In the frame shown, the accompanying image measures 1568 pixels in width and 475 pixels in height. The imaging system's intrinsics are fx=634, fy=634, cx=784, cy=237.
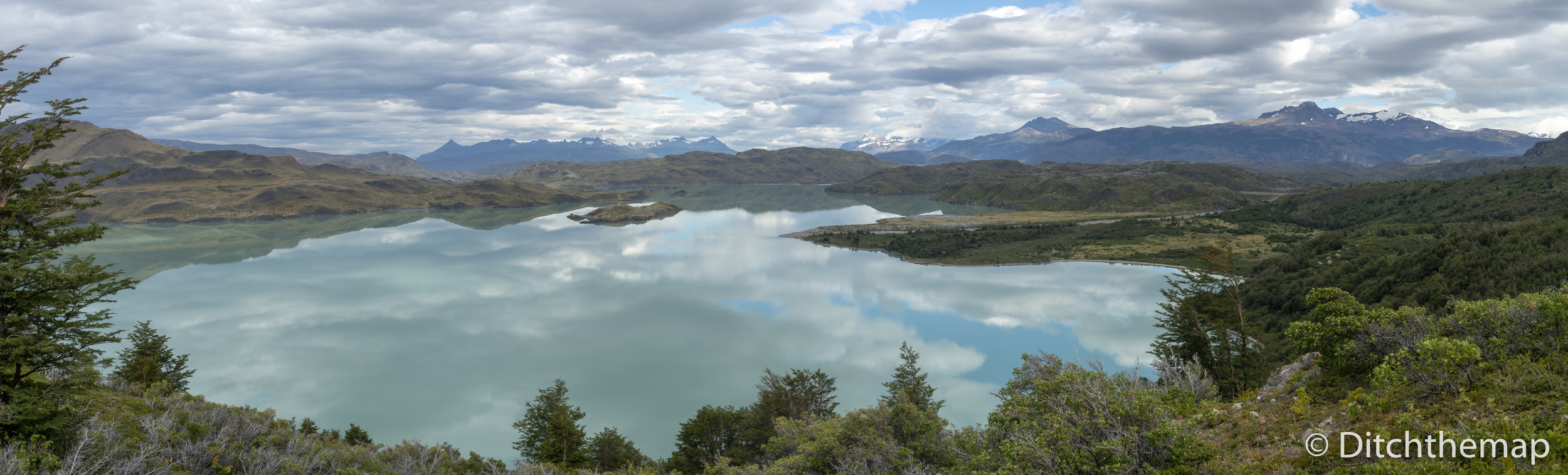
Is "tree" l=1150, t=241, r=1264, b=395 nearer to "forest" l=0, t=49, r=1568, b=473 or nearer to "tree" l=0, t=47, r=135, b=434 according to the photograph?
"forest" l=0, t=49, r=1568, b=473

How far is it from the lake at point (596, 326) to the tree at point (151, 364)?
4.61 metres

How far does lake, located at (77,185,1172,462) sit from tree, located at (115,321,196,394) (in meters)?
4.61

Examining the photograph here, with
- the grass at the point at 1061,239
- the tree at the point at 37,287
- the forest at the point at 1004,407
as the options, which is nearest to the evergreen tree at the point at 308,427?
the forest at the point at 1004,407

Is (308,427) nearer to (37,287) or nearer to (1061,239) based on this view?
(37,287)

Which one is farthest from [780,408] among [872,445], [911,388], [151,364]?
[151,364]

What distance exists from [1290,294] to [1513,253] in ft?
61.0

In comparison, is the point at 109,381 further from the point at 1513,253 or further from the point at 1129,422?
the point at 1513,253

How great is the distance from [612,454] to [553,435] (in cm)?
435

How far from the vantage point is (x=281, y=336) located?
2736 inches

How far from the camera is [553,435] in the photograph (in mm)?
34781

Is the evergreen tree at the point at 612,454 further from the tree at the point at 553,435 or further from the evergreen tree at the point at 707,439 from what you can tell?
the evergreen tree at the point at 707,439

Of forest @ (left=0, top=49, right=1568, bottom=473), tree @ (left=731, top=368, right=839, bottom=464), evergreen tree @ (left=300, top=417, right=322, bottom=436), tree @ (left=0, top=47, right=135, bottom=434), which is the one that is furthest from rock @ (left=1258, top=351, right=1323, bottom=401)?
evergreen tree @ (left=300, top=417, right=322, bottom=436)

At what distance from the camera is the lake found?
5206 centimetres

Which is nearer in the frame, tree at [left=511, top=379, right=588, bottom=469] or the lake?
tree at [left=511, top=379, right=588, bottom=469]
